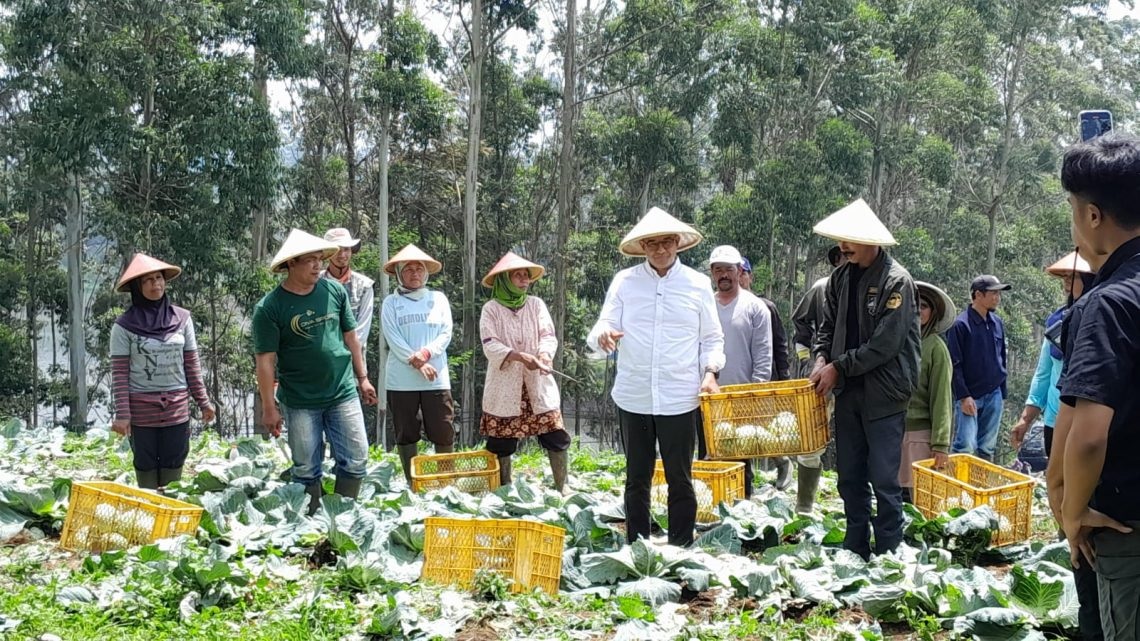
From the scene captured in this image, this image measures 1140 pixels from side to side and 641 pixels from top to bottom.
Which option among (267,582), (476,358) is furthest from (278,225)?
(267,582)

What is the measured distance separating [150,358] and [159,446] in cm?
54

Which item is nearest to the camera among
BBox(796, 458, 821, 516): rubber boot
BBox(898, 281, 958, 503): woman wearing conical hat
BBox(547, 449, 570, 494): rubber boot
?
BBox(898, 281, 958, 503): woman wearing conical hat

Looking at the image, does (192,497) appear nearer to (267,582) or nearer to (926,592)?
(267,582)

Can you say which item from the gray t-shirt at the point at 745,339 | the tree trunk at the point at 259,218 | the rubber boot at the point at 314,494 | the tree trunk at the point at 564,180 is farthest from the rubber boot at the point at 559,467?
the tree trunk at the point at 564,180

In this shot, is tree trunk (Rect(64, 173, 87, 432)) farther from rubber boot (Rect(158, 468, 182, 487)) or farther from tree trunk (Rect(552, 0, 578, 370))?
rubber boot (Rect(158, 468, 182, 487))

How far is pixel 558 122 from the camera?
89.2 ft

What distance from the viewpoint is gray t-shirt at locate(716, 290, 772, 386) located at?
22.1ft

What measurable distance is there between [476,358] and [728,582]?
21.5 m

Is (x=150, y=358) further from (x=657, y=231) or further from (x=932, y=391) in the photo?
(x=932, y=391)

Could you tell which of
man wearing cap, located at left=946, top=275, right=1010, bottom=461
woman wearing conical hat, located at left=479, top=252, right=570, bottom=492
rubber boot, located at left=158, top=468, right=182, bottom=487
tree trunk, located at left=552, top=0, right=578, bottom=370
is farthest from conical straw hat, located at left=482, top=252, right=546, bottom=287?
tree trunk, located at left=552, top=0, right=578, bottom=370

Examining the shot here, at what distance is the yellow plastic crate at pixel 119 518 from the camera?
4.83m

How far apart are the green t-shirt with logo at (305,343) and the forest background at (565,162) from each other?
13.3 meters

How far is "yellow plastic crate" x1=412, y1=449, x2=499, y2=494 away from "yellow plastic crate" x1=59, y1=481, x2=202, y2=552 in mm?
1534

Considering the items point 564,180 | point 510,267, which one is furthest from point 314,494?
point 564,180
